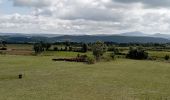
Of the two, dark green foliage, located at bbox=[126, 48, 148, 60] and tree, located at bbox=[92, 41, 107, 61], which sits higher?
tree, located at bbox=[92, 41, 107, 61]

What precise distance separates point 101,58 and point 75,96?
309 feet

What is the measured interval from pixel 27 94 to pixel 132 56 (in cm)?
11666

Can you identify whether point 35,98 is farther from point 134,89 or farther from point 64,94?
point 134,89

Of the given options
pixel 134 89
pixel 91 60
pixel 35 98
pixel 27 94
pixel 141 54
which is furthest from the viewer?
pixel 141 54

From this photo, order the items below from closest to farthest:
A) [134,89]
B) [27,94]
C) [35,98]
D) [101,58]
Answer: [35,98] → [27,94] → [134,89] → [101,58]

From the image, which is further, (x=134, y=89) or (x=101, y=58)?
(x=101, y=58)

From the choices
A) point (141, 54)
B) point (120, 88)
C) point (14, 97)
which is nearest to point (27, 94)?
point (14, 97)

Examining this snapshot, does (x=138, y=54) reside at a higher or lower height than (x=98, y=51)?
lower

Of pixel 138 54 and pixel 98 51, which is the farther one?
pixel 138 54

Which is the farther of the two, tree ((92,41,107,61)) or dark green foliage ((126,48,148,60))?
dark green foliage ((126,48,148,60))

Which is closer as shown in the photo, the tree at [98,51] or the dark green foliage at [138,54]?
the tree at [98,51]

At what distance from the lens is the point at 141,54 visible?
152 meters

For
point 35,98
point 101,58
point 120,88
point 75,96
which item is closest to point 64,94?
point 75,96

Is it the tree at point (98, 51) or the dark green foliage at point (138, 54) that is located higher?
the tree at point (98, 51)
